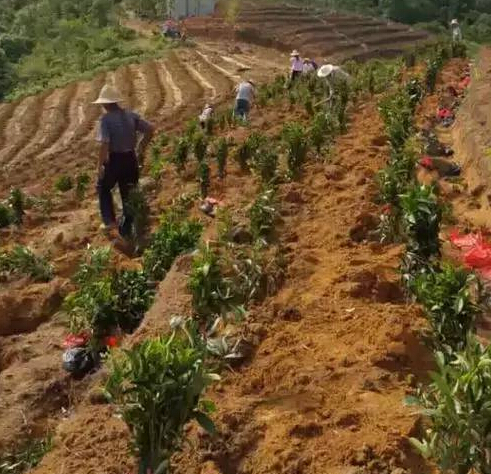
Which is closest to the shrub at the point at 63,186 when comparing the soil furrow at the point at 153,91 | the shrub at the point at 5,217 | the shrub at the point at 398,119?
the shrub at the point at 5,217

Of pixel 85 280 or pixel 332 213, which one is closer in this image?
pixel 85 280

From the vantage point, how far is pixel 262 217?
6.32 metres

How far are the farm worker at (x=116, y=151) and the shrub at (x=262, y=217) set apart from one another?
5.01 feet

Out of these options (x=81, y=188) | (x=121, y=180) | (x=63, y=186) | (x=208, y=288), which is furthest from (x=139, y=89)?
(x=208, y=288)

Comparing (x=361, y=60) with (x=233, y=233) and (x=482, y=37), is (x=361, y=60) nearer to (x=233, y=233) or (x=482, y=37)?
(x=482, y=37)

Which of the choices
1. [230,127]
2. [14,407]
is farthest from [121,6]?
[14,407]

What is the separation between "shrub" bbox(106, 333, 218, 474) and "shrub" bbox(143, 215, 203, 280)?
2515mm

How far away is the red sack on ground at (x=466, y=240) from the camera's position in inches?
247

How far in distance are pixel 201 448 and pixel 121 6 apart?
45.4m

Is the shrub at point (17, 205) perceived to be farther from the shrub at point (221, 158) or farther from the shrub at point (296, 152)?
the shrub at point (296, 152)

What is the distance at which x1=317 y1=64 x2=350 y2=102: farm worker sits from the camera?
11.9 meters

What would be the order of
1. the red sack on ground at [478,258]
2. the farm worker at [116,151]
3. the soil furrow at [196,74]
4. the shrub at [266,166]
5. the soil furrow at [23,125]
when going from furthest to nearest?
the soil furrow at [196,74] < the soil furrow at [23,125] < the shrub at [266,166] < the farm worker at [116,151] < the red sack on ground at [478,258]

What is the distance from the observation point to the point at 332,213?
23.3ft

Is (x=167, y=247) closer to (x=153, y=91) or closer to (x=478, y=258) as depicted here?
(x=478, y=258)
